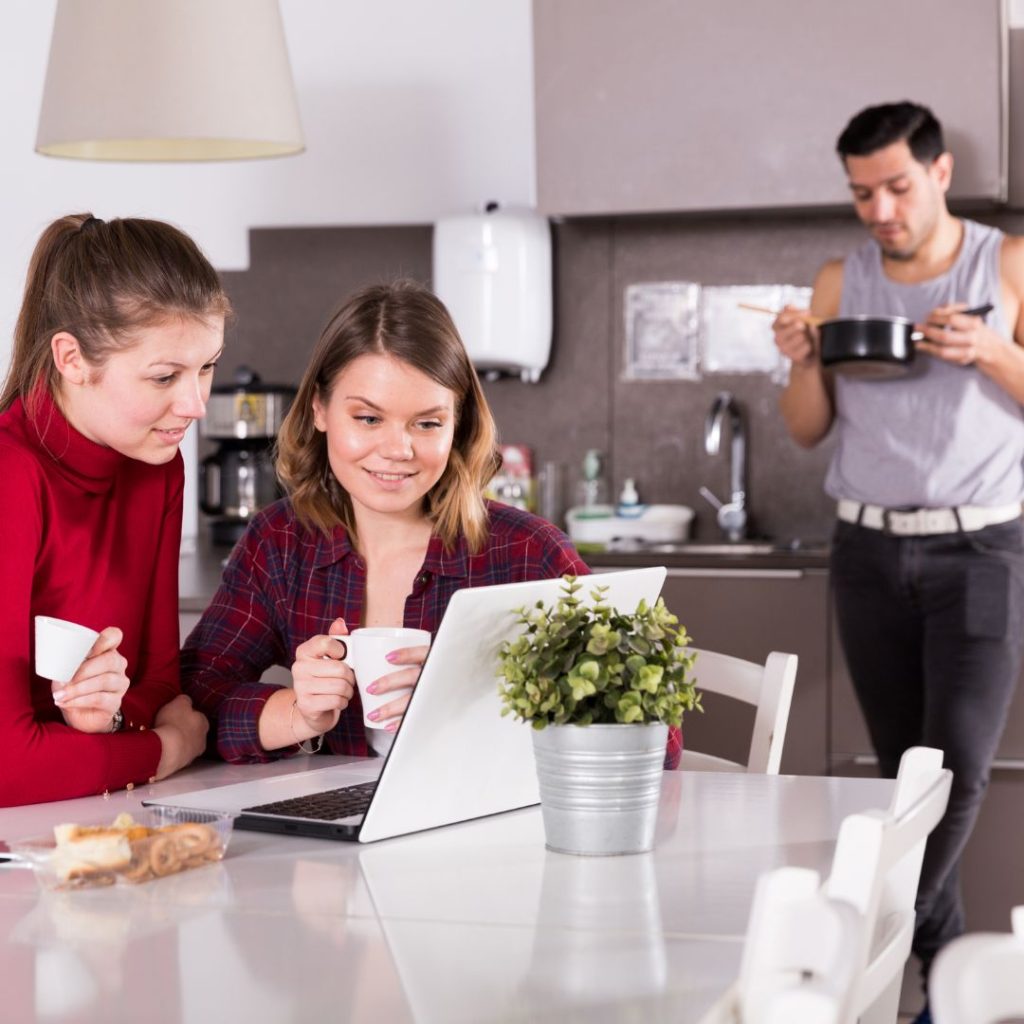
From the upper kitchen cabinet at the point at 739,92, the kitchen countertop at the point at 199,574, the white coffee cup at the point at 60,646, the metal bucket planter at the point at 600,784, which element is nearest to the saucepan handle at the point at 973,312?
the upper kitchen cabinet at the point at 739,92

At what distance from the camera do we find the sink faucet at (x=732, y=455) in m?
3.85

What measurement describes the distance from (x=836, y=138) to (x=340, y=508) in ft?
6.20

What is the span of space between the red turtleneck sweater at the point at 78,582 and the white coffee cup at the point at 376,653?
11.9 inches

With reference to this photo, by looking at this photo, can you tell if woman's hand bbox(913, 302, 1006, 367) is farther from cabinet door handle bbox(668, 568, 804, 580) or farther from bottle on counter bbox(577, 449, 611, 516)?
bottle on counter bbox(577, 449, 611, 516)

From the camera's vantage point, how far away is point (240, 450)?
12.8 ft

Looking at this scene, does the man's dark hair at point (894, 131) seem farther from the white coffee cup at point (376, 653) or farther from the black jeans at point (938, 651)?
the white coffee cup at point (376, 653)

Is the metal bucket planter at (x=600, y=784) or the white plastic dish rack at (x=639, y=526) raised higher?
the white plastic dish rack at (x=639, y=526)

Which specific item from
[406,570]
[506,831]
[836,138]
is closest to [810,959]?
[506,831]

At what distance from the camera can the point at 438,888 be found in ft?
4.11

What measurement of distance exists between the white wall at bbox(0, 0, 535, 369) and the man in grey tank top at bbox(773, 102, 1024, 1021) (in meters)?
1.30

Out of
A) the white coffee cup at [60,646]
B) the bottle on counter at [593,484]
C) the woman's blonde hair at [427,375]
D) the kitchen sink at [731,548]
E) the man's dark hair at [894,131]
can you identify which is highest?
the man's dark hair at [894,131]

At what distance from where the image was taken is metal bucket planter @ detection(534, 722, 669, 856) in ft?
4.33

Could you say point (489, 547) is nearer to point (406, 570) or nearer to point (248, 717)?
point (406, 570)

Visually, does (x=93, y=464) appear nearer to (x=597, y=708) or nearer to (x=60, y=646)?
(x=60, y=646)
